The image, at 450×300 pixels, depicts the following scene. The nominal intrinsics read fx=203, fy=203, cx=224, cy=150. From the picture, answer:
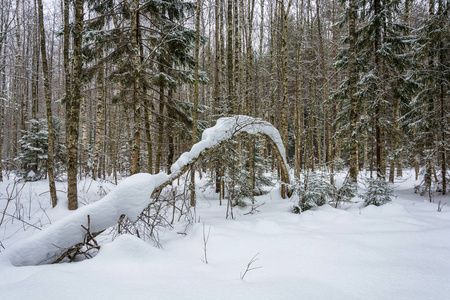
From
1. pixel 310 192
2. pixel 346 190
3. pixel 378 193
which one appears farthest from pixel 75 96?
pixel 378 193

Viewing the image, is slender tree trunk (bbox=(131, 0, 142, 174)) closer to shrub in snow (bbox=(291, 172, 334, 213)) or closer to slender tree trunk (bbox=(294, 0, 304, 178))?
shrub in snow (bbox=(291, 172, 334, 213))

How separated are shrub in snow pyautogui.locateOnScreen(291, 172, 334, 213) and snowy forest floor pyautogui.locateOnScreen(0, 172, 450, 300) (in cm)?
127

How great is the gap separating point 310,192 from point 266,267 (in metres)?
3.33

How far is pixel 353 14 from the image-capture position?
24.0 ft

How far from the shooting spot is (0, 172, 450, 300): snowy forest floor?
1844mm

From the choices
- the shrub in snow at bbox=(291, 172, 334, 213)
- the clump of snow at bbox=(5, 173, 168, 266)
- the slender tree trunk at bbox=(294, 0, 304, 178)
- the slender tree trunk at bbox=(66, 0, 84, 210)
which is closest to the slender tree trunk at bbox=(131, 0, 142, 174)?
the slender tree trunk at bbox=(66, 0, 84, 210)

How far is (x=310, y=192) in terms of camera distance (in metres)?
5.35

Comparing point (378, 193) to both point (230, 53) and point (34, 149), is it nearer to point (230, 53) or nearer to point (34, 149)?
point (230, 53)

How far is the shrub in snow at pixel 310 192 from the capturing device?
5.34m

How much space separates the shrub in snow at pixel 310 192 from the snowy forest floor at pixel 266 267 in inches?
50.0

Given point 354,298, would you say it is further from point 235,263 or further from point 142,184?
point 142,184

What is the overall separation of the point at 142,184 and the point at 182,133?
17.8ft

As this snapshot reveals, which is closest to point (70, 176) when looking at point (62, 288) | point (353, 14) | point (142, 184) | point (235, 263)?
point (142, 184)

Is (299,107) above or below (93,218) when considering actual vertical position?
above
